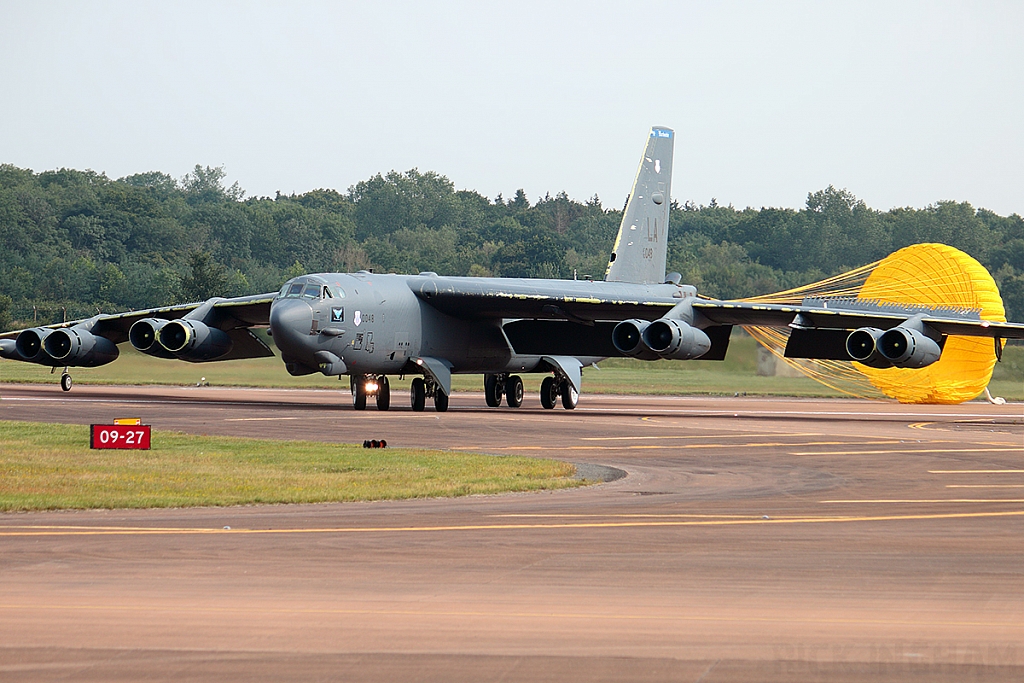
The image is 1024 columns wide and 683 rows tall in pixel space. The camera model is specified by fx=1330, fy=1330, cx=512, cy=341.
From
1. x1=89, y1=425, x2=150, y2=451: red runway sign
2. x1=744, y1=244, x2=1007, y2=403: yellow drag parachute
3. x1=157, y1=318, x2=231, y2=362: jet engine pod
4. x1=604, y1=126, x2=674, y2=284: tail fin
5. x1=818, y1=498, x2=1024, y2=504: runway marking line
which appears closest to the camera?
x1=818, y1=498, x2=1024, y2=504: runway marking line

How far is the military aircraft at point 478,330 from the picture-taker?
35.2m

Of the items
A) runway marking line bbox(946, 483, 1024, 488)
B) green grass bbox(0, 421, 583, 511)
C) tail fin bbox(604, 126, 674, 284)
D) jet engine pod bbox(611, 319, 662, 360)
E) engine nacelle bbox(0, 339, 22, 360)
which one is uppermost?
tail fin bbox(604, 126, 674, 284)

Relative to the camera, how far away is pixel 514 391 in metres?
42.7

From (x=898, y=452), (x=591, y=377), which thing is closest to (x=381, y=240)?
(x=591, y=377)

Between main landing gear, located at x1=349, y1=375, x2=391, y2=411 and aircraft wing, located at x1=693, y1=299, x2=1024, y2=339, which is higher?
aircraft wing, located at x1=693, y1=299, x2=1024, y2=339

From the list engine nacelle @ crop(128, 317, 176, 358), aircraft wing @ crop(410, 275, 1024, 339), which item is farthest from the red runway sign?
engine nacelle @ crop(128, 317, 176, 358)

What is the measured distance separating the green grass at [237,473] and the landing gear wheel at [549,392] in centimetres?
1895

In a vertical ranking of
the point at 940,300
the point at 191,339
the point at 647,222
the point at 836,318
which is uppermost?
the point at 647,222

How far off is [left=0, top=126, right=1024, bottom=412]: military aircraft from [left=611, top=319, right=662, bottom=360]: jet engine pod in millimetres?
40

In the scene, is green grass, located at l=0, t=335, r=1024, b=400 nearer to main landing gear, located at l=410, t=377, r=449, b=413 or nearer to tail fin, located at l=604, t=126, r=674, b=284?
tail fin, located at l=604, t=126, r=674, b=284

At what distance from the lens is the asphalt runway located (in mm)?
7473

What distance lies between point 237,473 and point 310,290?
1709cm

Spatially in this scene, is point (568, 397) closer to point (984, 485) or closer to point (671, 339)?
point (671, 339)

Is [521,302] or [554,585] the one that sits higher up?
[521,302]
